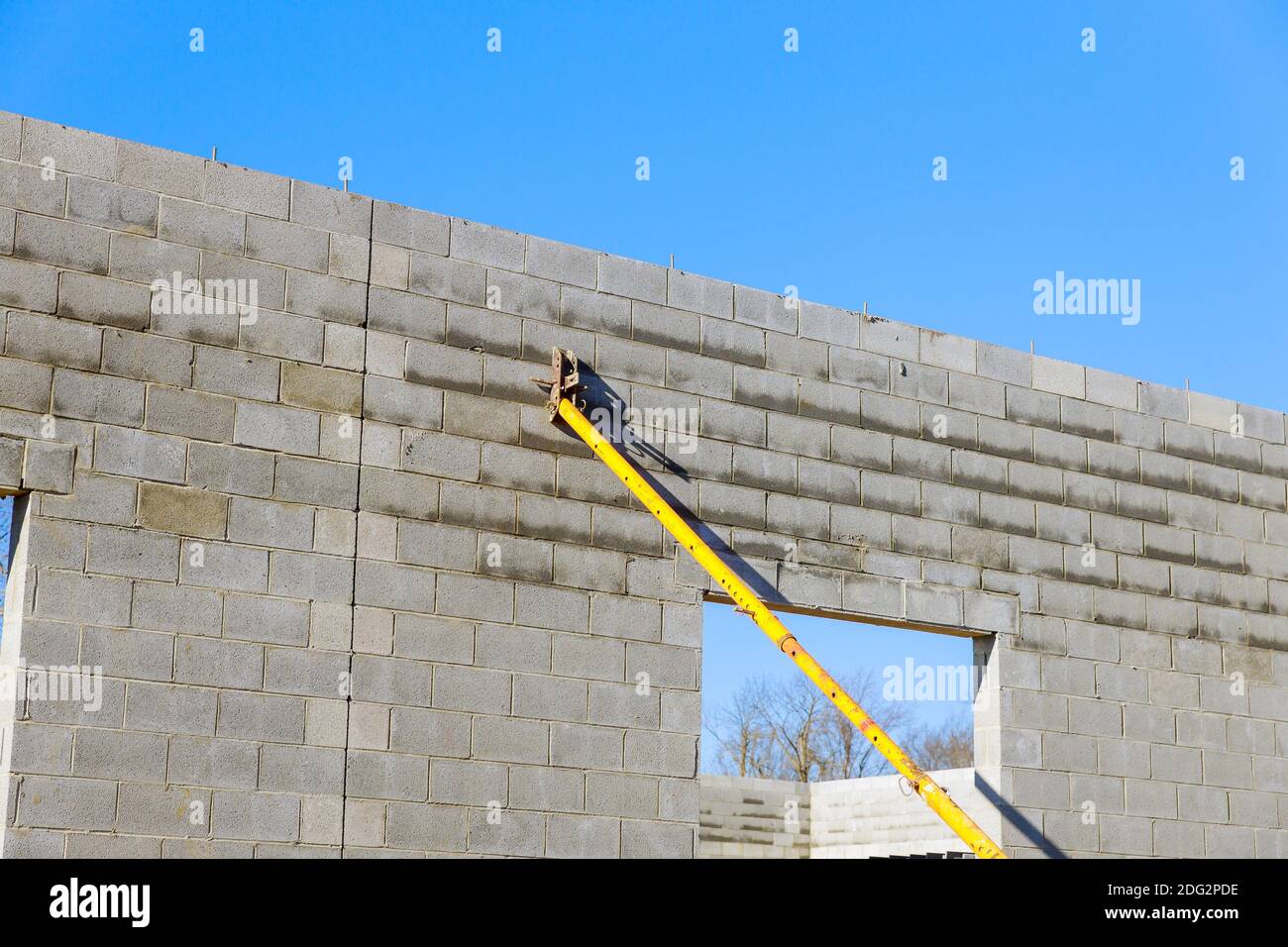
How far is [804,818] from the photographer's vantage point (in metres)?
22.2

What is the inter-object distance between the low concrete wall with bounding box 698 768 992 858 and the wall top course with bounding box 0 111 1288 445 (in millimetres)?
7685

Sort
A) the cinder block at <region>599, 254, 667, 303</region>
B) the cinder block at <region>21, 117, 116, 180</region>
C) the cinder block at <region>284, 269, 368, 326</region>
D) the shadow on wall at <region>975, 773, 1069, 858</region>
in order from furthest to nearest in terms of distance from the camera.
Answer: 1. the shadow on wall at <region>975, 773, 1069, 858</region>
2. the cinder block at <region>599, 254, 667, 303</region>
3. the cinder block at <region>284, 269, 368, 326</region>
4. the cinder block at <region>21, 117, 116, 180</region>

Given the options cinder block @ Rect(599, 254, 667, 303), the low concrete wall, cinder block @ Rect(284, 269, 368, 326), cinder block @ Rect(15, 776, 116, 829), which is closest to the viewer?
cinder block @ Rect(15, 776, 116, 829)

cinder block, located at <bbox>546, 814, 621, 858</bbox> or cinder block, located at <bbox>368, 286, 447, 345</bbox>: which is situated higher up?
cinder block, located at <bbox>368, 286, 447, 345</bbox>

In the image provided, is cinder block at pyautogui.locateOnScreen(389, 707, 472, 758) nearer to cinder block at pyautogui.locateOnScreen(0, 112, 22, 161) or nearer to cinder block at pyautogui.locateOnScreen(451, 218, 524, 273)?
cinder block at pyautogui.locateOnScreen(451, 218, 524, 273)

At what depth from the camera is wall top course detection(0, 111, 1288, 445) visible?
9.67 meters

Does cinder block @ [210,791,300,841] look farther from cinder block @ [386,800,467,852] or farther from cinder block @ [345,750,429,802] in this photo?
cinder block @ [386,800,467,852]

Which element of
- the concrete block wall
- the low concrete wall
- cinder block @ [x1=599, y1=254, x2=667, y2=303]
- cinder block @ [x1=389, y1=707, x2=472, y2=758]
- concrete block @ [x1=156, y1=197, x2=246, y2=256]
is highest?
cinder block @ [x1=599, y1=254, x2=667, y2=303]

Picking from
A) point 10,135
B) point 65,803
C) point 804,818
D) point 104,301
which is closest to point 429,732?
point 65,803

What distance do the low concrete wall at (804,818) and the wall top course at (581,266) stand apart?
769 cm

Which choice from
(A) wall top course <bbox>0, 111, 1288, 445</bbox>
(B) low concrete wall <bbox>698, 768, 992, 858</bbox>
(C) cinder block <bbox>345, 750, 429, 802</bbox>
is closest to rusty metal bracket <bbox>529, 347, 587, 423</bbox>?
(A) wall top course <bbox>0, 111, 1288, 445</bbox>

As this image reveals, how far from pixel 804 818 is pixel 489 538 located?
12745 millimetres

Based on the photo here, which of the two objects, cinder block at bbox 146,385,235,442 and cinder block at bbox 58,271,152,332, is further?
cinder block at bbox 146,385,235,442
